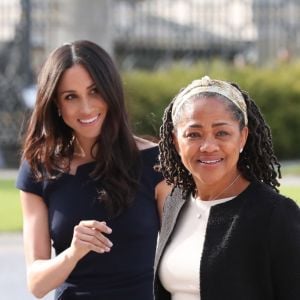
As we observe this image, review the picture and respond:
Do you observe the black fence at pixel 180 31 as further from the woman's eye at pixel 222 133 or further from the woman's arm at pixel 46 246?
the woman's eye at pixel 222 133

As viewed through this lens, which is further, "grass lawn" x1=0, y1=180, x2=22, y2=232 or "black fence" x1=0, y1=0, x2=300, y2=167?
"black fence" x1=0, y1=0, x2=300, y2=167

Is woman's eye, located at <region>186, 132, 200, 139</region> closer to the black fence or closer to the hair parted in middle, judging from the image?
the hair parted in middle

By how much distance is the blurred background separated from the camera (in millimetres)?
16484

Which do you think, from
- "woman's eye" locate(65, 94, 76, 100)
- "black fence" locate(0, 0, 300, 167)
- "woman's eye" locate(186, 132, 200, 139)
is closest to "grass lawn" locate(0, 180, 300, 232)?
"black fence" locate(0, 0, 300, 167)

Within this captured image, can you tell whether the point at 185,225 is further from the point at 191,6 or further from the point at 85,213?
the point at 191,6

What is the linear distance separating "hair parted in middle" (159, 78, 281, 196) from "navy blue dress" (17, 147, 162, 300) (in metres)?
0.43

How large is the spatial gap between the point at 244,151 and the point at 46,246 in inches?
34.2

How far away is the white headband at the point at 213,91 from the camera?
271cm

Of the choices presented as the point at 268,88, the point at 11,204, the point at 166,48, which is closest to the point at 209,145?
the point at 11,204

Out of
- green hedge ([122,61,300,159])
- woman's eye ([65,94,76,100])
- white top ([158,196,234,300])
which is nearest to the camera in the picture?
white top ([158,196,234,300])

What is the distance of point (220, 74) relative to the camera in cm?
1714

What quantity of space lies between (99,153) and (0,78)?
14.4 metres

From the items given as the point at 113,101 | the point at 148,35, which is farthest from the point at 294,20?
the point at 113,101

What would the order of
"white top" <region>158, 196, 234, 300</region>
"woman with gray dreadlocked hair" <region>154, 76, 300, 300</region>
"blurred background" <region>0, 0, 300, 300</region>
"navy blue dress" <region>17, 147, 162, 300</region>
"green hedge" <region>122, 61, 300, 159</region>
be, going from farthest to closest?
1. "green hedge" <region>122, 61, 300, 159</region>
2. "blurred background" <region>0, 0, 300, 300</region>
3. "navy blue dress" <region>17, 147, 162, 300</region>
4. "white top" <region>158, 196, 234, 300</region>
5. "woman with gray dreadlocked hair" <region>154, 76, 300, 300</region>
